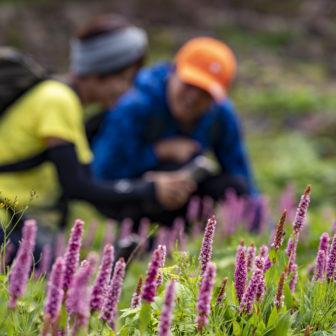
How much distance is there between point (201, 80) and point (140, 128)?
1007 mm

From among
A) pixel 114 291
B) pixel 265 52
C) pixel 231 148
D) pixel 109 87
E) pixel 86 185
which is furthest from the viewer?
pixel 265 52

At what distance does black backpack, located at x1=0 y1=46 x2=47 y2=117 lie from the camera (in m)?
3.60

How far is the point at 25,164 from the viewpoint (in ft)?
12.2

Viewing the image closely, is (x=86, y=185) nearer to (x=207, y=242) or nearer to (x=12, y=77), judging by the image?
(x=12, y=77)

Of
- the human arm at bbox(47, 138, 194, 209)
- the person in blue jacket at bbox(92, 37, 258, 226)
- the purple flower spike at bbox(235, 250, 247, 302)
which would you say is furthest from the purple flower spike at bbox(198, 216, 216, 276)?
the person in blue jacket at bbox(92, 37, 258, 226)

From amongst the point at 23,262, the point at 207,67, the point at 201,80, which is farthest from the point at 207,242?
the point at 207,67

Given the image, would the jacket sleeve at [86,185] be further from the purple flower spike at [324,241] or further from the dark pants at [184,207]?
the purple flower spike at [324,241]

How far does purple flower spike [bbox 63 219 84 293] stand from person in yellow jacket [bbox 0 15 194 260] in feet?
6.07

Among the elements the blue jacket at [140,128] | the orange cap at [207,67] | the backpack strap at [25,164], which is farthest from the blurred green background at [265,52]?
the backpack strap at [25,164]

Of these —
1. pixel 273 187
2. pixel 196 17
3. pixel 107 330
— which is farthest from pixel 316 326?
pixel 196 17

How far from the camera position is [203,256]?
1.41 meters

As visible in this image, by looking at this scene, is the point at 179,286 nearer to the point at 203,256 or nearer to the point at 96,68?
the point at 203,256

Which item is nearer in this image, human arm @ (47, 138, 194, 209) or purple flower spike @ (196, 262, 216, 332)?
purple flower spike @ (196, 262, 216, 332)

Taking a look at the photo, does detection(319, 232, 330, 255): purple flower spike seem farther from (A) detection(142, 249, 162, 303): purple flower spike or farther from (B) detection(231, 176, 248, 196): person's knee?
(B) detection(231, 176, 248, 196): person's knee
